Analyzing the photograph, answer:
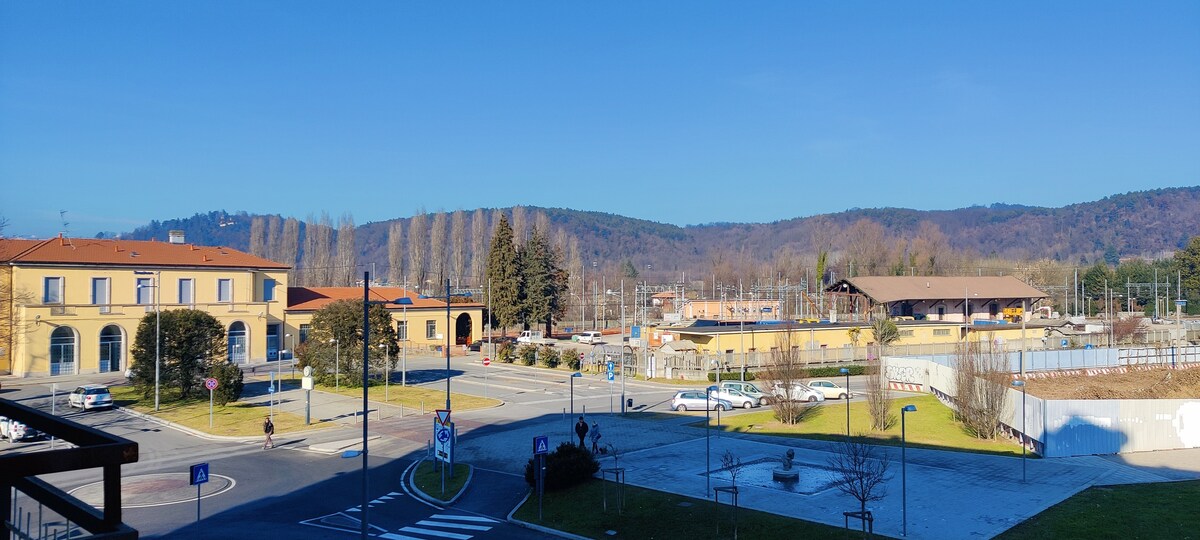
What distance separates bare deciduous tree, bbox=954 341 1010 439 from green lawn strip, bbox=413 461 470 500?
61.8 ft

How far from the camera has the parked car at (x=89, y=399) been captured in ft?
126

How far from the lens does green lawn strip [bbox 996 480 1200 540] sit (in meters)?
17.2

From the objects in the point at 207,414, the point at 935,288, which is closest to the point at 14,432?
the point at 207,414

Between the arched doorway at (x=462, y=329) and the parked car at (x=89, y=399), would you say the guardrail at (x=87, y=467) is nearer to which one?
the parked car at (x=89, y=399)

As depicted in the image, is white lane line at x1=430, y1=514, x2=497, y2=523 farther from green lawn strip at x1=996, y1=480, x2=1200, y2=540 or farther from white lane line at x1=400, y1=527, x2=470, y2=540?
green lawn strip at x1=996, y1=480, x2=1200, y2=540

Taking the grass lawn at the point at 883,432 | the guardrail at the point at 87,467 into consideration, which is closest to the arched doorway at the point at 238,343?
the grass lawn at the point at 883,432

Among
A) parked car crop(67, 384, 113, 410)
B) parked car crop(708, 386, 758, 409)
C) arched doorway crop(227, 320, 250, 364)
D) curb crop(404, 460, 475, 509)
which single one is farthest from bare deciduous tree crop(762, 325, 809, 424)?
arched doorway crop(227, 320, 250, 364)

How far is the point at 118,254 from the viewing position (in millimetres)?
55750

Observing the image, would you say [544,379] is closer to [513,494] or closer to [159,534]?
[513,494]

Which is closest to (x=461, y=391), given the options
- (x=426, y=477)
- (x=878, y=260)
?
(x=426, y=477)

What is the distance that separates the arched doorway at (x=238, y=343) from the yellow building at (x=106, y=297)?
0.07m

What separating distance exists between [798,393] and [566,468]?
19048 mm

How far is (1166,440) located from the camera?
2823 cm

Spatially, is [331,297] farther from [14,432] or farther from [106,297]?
[14,432]
